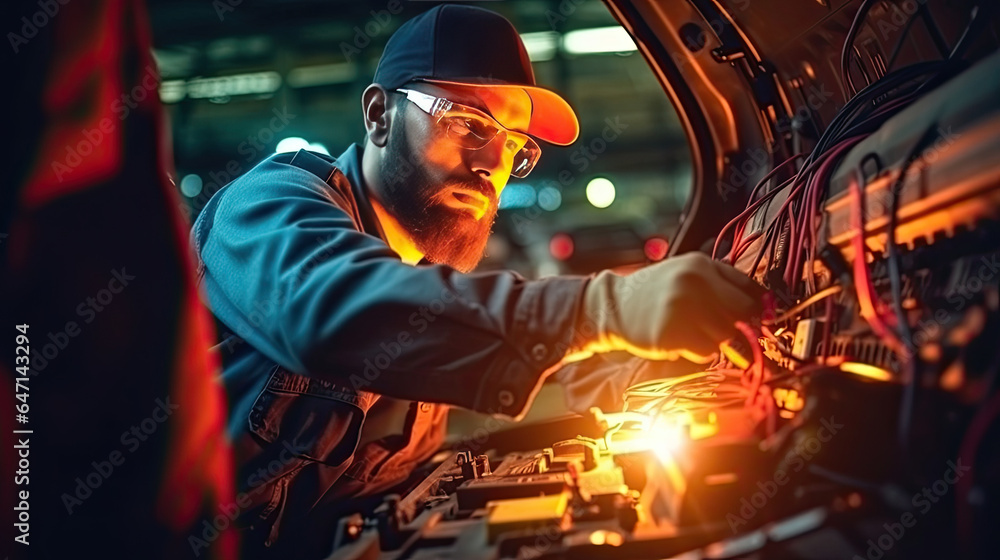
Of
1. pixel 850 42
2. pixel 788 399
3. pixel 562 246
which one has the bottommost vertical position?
pixel 562 246

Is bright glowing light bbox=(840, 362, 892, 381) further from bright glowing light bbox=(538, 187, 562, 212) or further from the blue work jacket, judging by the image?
bright glowing light bbox=(538, 187, 562, 212)

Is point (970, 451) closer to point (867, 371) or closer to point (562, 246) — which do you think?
point (867, 371)

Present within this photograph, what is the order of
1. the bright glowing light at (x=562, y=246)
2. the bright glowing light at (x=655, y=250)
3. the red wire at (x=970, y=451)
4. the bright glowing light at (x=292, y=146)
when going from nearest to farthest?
1. the red wire at (x=970, y=451)
2. the bright glowing light at (x=292, y=146)
3. the bright glowing light at (x=655, y=250)
4. the bright glowing light at (x=562, y=246)

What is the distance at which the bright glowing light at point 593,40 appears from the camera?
9.03 m

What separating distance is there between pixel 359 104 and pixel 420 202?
873 centimetres

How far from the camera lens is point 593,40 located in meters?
9.22

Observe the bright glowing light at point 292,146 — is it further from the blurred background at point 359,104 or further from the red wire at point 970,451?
the red wire at point 970,451

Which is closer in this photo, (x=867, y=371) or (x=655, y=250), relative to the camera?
(x=867, y=371)

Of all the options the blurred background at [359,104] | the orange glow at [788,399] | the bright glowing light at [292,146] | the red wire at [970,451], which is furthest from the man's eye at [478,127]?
the blurred background at [359,104]

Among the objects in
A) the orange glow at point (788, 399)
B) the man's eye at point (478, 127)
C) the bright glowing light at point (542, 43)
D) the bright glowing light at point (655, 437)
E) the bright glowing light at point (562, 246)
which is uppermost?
the bright glowing light at point (542, 43)

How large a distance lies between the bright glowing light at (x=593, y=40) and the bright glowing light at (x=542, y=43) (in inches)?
6.4

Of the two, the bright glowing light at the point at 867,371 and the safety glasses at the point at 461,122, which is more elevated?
the safety glasses at the point at 461,122

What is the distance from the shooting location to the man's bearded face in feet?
6.89

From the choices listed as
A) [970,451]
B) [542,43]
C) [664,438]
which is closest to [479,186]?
[664,438]
